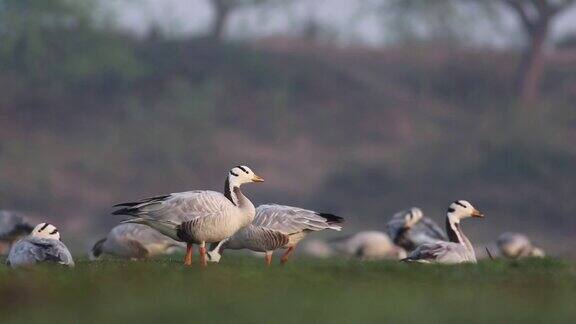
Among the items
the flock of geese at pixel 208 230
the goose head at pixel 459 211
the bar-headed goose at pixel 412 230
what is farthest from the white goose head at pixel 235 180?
the bar-headed goose at pixel 412 230

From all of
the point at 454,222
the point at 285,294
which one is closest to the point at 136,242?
the point at 454,222

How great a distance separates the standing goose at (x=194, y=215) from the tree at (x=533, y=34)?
1791 inches

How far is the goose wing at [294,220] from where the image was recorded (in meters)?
18.8

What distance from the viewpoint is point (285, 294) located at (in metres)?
13.2

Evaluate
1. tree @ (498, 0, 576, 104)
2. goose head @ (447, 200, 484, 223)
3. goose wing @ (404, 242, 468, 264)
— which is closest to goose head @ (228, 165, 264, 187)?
goose wing @ (404, 242, 468, 264)

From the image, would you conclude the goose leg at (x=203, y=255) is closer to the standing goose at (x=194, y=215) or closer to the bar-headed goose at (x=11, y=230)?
the standing goose at (x=194, y=215)

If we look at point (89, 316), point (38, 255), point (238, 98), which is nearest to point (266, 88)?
point (238, 98)

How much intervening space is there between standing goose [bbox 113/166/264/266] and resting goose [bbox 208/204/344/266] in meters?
1.20

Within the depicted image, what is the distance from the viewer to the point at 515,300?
13289 mm

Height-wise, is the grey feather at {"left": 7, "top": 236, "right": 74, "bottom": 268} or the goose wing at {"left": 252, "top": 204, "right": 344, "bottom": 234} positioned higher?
the goose wing at {"left": 252, "top": 204, "right": 344, "bottom": 234}

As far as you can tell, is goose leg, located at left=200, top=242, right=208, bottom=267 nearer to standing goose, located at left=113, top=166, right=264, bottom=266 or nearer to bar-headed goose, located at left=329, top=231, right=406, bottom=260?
standing goose, located at left=113, top=166, right=264, bottom=266

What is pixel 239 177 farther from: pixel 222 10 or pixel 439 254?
pixel 222 10

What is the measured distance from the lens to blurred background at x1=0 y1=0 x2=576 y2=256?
52688mm

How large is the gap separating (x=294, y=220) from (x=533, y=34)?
45.2 m
